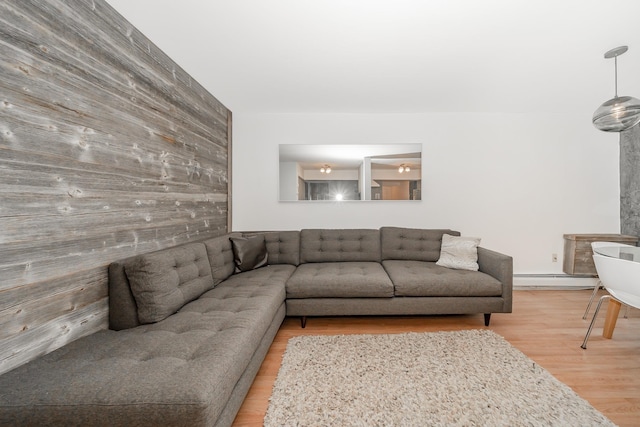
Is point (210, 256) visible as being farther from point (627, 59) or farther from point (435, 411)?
point (627, 59)

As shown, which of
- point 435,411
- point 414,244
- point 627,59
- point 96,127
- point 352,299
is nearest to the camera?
point 435,411

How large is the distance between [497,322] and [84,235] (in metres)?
3.42

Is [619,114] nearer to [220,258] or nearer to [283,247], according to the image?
[283,247]

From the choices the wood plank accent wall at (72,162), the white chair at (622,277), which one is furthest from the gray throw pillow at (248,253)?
the white chair at (622,277)

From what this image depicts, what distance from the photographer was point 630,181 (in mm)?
3504

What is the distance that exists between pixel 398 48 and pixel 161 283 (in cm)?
248

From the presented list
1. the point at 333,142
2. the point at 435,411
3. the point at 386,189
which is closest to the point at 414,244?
the point at 386,189

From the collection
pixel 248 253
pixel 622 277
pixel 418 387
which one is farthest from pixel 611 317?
pixel 248 253

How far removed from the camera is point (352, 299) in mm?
2531

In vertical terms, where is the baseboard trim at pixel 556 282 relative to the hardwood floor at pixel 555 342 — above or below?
above

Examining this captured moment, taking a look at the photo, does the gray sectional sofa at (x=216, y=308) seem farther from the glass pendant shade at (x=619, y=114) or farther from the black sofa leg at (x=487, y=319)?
the glass pendant shade at (x=619, y=114)

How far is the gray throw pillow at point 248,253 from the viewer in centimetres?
282

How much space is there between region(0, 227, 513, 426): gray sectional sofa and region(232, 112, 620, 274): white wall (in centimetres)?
62

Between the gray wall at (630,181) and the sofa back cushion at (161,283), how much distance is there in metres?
5.18
